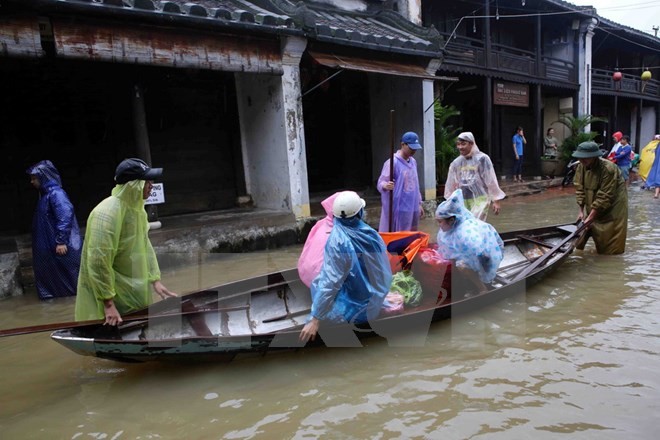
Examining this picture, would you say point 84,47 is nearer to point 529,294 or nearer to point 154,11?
point 154,11

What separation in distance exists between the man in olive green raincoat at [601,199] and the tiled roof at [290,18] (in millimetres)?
4274

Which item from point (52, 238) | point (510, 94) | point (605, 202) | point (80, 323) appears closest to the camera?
point (80, 323)

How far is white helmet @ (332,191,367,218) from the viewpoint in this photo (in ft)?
11.6

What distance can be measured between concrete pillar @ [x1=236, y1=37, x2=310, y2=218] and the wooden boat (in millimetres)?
3747

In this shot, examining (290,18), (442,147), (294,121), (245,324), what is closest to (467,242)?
(245,324)

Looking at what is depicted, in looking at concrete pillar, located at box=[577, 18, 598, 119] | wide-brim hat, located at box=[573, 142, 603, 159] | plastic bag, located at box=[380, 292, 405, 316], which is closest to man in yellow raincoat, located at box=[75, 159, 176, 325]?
plastic bag, located at box=[380, 292, 405, 316]

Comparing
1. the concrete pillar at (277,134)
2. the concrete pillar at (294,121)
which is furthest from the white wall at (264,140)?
the concrete pillar at (294,121)

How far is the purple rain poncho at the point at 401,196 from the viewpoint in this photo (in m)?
6.18

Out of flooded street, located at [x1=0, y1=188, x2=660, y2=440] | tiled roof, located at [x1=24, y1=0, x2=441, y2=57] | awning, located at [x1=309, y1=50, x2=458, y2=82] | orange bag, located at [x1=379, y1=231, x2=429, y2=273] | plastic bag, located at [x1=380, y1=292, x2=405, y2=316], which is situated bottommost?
flooded street, located at [x1=0, y1=188, x2=660, y2=440]

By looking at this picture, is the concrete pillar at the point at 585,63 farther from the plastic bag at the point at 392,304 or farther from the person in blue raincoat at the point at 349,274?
the person in blue raincoat at the point at 349,274

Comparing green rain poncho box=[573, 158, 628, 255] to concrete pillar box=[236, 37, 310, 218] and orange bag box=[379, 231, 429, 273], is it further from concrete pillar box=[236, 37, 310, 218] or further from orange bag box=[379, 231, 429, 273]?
concrete pillar box=[236, 37, 310, 218]

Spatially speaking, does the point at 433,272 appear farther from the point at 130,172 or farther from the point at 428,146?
the point at 428,146

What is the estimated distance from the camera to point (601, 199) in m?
6.22

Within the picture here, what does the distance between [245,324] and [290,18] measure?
5371 mm
